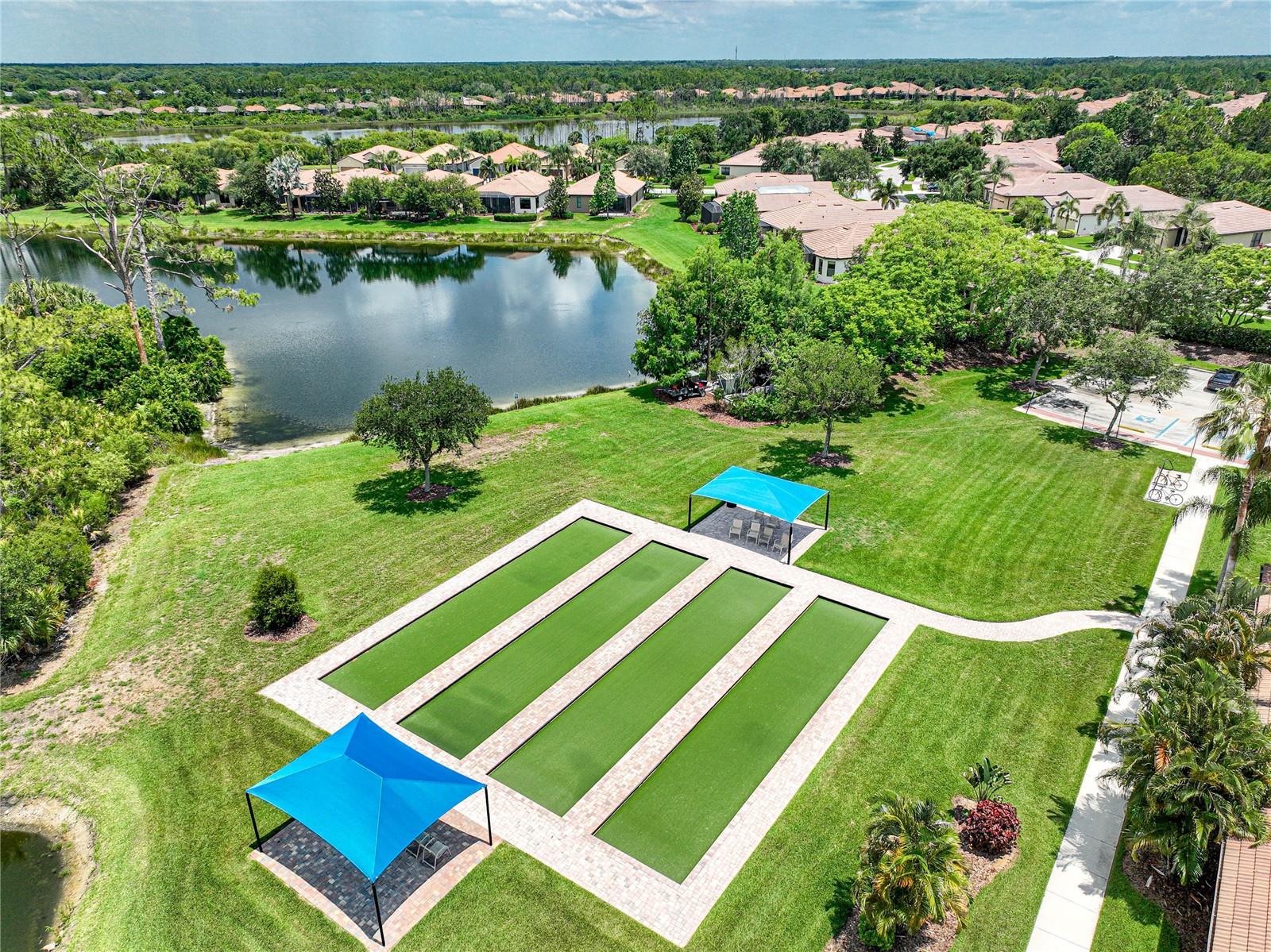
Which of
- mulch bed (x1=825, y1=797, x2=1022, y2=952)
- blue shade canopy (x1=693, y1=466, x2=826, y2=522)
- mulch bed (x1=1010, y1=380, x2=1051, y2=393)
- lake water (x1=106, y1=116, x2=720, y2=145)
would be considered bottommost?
mulch bed (x1=825, y1=797, x2=1022, y2=952)

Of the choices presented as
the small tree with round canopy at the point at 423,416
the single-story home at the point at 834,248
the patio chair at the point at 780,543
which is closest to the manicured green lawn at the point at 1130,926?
the patio chair at the point at 780,543

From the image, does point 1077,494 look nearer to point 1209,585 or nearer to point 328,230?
point 1209,585

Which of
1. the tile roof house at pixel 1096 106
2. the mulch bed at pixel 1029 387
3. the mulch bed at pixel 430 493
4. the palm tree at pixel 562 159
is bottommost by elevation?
the mulch bed at pixel 430 493

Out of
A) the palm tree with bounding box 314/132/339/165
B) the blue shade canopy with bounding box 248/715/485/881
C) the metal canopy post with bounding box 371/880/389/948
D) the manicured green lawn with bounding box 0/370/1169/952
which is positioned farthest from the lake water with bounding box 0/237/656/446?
the palm tree with bounding box 314/132/339/165

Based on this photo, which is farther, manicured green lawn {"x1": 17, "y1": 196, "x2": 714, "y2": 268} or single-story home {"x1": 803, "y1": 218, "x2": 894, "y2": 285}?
manicured green lawn {"x1": 17, "y1": 196, "x2": 714, "y2": 268}

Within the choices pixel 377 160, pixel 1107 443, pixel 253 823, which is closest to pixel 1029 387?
pixel 1107 443

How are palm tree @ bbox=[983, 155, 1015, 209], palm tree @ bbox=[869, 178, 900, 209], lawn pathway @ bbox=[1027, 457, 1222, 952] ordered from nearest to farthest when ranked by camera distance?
lawn pathway @ bbox=[1027, 457, 1222, 952] < palm tree @ bbox=[869, 178, 900, 209] < palm tree @ bbox=[983, 155, 1015, 209]

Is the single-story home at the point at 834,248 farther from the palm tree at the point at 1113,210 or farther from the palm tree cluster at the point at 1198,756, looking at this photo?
the palm tree cluster at the point at 1198,756

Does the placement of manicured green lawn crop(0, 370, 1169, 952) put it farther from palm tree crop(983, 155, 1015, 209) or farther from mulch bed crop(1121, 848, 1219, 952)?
palm tree crop(983, 155, 1015, 209)
